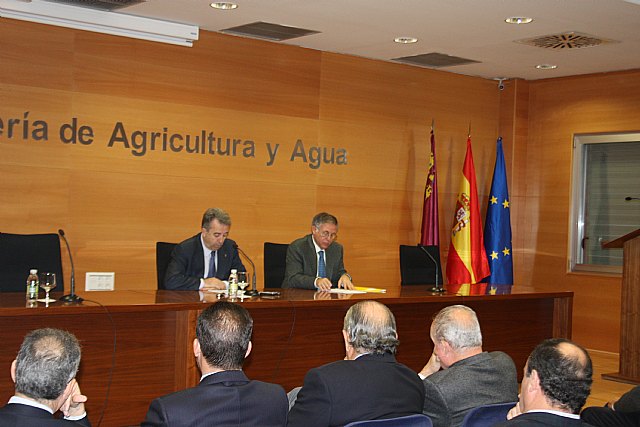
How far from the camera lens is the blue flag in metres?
9.73

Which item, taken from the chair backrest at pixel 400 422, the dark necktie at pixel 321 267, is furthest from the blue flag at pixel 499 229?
the chair backrest at pixel 400 422

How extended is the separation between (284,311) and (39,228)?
2432 mm

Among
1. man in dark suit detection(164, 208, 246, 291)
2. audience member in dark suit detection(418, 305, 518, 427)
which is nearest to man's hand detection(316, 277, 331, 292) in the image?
man in dark suit detection(164, 208, 246, 291)

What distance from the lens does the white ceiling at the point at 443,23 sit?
6.69 m

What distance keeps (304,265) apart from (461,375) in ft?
11.4

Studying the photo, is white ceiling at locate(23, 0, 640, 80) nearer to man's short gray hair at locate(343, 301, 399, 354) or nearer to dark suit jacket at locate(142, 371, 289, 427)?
man's short gray hair at locate(343, 301, 399, 354)

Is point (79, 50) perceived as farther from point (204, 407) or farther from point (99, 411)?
point (204, 407)

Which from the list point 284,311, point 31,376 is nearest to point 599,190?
point 284,311

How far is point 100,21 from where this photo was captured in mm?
7137

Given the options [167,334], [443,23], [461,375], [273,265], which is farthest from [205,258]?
[461,375]

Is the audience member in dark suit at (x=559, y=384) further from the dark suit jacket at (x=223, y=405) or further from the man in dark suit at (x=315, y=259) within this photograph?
the man in dark suit at (x=315, y=259)

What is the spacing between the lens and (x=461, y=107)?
392 inches

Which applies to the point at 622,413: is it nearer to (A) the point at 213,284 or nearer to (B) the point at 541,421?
(B) the point at 541,421

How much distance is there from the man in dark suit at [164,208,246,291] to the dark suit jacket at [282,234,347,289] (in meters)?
0.48
